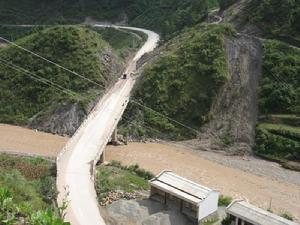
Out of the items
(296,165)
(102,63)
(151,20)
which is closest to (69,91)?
(102,63)

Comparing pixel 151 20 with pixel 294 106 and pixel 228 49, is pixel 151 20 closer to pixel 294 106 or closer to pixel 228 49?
pixel 228 49

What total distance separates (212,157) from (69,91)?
17363 mm

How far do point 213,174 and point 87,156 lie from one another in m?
11.7

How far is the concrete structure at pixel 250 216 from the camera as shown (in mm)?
29500

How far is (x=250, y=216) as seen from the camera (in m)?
30.0

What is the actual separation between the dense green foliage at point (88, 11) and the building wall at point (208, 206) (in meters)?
59.6

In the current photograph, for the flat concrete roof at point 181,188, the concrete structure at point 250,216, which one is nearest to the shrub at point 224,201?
the flat concrete roof at point 181,188

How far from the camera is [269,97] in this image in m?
52.7

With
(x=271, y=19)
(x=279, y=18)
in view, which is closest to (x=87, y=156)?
(x=271, y=19)

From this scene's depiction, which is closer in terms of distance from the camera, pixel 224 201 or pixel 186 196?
pixel 186 196

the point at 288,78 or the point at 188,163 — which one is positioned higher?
the point at 288,78

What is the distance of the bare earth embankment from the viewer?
40.9 meters

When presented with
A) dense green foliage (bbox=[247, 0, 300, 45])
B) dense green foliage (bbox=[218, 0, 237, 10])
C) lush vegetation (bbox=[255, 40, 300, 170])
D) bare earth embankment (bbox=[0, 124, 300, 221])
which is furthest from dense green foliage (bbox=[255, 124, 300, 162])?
dense green foliage (bbox=[218, 0, 237, 10])

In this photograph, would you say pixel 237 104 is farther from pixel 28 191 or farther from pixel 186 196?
pixel 28 191
